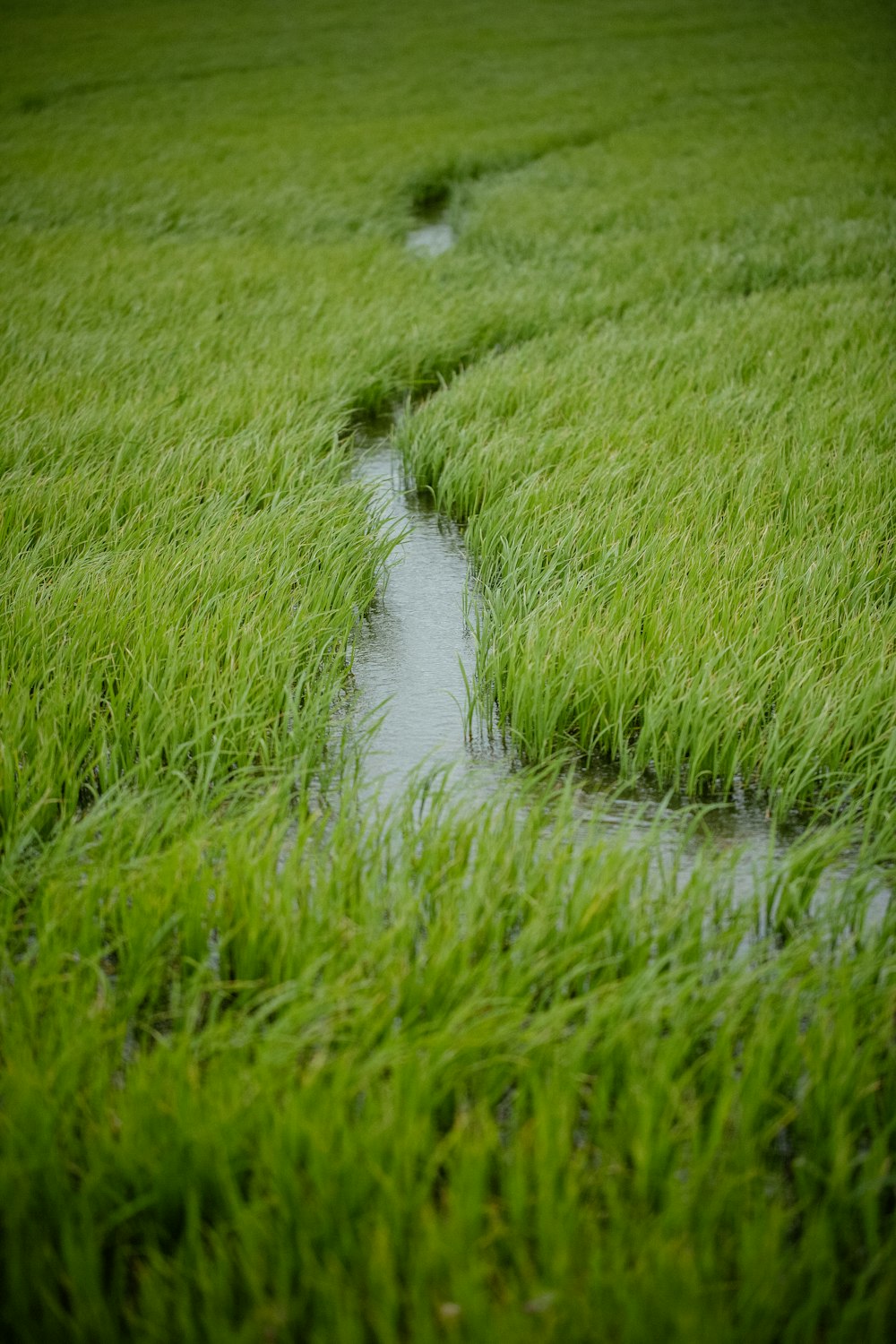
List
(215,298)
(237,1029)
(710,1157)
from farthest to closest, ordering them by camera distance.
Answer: (215,298) → (237,1029) → (710,1157)

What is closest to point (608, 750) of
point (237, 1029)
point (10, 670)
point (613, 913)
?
point (613, 913)

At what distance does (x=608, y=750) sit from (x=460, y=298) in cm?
346

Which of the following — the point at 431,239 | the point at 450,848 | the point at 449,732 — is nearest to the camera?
the point at 450,848

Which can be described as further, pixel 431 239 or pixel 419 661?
pixel 431 239

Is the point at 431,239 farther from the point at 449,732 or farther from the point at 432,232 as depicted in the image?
the point at 449,732

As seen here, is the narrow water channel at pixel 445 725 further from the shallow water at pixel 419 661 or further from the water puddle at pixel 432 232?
the water puddle at pixel 432 232

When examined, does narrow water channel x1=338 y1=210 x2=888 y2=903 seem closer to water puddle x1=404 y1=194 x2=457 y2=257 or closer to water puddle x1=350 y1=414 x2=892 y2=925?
water puddle x1=350 y1=414 x2=892 y2=925

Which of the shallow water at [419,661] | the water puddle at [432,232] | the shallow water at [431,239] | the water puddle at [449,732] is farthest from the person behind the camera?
the water puddle at [432,232]

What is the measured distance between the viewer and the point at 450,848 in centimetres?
144

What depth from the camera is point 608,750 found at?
5.99ft

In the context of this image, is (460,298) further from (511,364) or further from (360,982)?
(360,982)

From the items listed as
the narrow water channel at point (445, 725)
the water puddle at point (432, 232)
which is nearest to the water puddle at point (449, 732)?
the narrow water channel at point (445, 725)

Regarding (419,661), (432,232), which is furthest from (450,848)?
(432,232)

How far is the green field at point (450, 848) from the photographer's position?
2.78 ft
